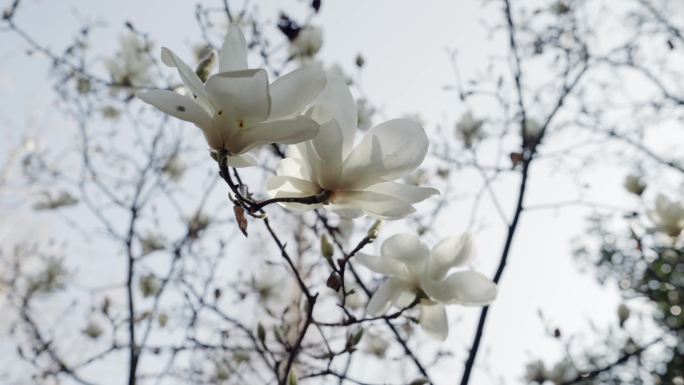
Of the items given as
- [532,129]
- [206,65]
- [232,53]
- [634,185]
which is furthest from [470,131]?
[232,53]

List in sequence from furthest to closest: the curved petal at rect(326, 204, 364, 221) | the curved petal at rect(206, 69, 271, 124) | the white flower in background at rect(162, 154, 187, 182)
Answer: the white flower in background at rect(162, 154, 187, 182) → the curved petal at rect(326, 204, 364, 221) → the curved petal at rect(206, 69, 271, 124)

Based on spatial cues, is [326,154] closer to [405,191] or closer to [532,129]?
[405,191]

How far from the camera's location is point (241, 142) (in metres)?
0.54

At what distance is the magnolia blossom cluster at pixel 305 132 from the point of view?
1.66 feet

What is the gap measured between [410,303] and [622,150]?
2.53m

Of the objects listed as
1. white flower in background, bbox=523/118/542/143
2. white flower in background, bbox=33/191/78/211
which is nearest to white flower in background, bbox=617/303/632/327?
white flower in background, bbox=523/118/542/143

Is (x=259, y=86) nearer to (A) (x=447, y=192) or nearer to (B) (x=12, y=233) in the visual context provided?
(A) (x=447, y=192)

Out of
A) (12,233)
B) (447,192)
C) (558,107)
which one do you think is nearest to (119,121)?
(447,192)

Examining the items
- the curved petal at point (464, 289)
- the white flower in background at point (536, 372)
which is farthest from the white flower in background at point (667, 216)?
the curved petal at point (464, 289)

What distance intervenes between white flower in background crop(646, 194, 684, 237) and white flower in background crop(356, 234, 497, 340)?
90 cm

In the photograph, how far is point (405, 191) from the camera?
22.9 inches

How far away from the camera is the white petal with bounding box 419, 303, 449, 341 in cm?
87

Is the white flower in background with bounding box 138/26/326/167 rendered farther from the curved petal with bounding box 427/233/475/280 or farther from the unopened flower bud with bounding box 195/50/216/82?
the curved petal with bounding box 427/233/475/280

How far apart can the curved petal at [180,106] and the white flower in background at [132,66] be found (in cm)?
164
